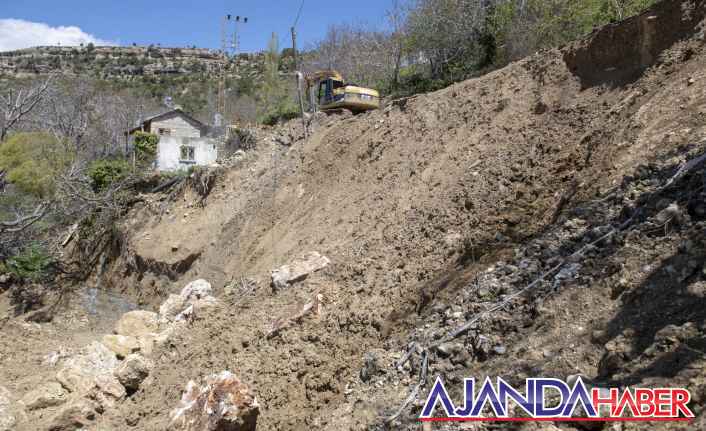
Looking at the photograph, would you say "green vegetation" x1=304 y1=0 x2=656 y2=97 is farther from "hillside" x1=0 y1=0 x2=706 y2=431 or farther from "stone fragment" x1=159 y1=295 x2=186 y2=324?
"stone fragment" x1=159 y1=295 x2=186 y2=324

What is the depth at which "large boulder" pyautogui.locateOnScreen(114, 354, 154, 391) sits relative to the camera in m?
7.98

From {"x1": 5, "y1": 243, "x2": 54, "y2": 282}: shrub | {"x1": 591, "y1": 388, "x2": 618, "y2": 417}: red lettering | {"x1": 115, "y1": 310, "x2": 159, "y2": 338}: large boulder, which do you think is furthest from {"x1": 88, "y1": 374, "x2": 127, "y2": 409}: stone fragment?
{"x1": 5, "y1": 243, "x2": 54, "y2": 282}: shrub

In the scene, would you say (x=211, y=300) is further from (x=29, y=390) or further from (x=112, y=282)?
(x=112, y=282)

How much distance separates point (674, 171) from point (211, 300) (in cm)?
733

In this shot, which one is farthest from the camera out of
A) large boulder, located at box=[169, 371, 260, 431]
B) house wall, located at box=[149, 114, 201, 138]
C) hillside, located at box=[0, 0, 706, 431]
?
house wall, located at box=[149, 114, 201, 138]

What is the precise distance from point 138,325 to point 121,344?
1.06 m

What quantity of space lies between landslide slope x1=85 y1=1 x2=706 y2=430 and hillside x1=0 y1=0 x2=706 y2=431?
3 cm

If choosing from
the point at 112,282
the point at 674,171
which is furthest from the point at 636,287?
the point at 112,282

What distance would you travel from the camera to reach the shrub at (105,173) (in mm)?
20812

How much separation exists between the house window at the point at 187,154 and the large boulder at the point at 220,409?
61.2 feet

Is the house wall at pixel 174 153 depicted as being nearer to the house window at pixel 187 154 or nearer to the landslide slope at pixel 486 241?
the house window at pixel 187 154

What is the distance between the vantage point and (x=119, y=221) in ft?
60.8

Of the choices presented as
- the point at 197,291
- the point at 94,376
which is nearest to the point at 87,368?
the point at 94,376

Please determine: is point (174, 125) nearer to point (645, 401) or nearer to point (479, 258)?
point (479, 258)
